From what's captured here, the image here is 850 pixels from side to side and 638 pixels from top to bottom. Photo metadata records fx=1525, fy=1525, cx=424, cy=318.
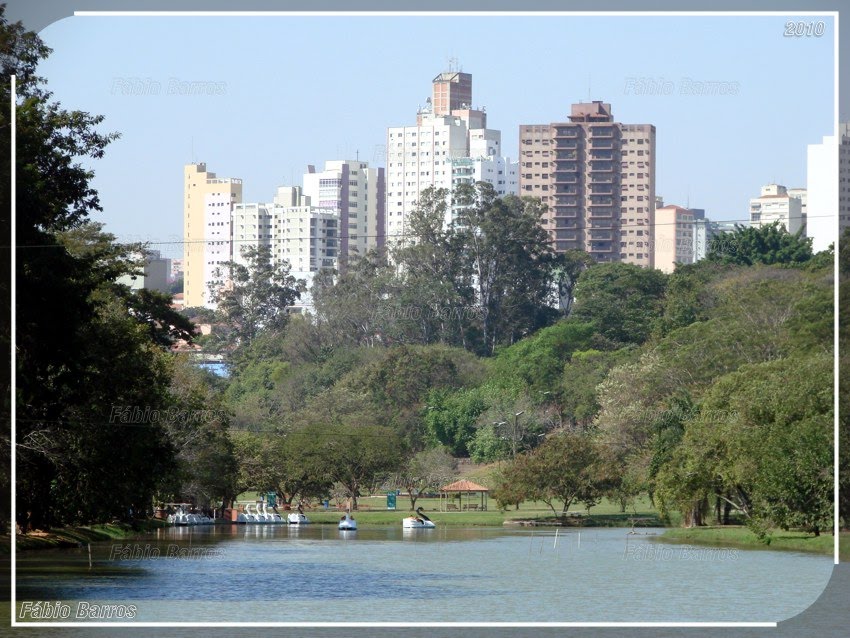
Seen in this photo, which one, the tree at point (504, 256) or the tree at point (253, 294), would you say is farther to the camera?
the tree at point (504, 256)

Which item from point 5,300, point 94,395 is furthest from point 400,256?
point 5,300

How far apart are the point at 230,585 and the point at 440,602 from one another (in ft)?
9.66

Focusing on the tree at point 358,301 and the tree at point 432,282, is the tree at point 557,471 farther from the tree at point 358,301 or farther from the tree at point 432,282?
the tree at point 432,282

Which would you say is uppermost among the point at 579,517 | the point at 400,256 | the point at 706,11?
the point at 706,11

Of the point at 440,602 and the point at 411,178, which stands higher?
the point at 411,178

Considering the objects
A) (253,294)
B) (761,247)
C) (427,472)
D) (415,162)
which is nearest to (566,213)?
(415,162)

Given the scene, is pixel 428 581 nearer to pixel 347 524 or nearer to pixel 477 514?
pixel 347 524

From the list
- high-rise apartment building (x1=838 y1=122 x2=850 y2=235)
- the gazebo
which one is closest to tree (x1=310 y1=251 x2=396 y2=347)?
high-rise apartment building (x1=838 y1=122 x2=850 y2=235)

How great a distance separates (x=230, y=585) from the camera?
1755cm

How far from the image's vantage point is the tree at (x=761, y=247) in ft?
88.3

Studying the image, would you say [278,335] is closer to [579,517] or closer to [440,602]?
[440,602]

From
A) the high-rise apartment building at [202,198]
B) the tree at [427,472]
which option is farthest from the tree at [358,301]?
the tree at [427,472]

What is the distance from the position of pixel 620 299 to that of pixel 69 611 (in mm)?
17676

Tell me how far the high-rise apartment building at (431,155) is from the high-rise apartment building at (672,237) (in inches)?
83.4
